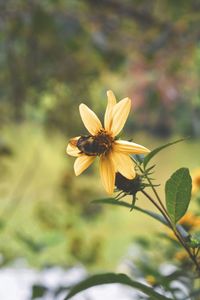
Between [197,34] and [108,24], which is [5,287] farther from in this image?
[197,34]

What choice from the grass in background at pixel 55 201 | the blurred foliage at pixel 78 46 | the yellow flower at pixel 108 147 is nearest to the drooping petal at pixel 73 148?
the yellow flower at pixel 108 147

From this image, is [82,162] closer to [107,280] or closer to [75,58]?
[107,280]

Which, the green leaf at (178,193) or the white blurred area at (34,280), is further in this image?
the white blurred area at (34,280)

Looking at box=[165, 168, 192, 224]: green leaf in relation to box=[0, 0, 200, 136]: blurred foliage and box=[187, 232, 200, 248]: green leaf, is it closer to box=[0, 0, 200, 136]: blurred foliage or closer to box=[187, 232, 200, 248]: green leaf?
box=[187, 232, 200, 248]: green leaf

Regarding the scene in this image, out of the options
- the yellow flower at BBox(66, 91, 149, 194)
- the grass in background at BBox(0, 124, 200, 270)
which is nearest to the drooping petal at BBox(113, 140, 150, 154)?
the yellow flower at BBox(66, 91, 149, 194)

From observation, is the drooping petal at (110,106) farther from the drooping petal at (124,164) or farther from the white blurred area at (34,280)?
the white blurred area at (34,280)

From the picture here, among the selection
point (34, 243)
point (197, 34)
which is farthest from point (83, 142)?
point (197, 34)

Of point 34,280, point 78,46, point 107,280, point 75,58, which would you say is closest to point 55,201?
point 34,280
